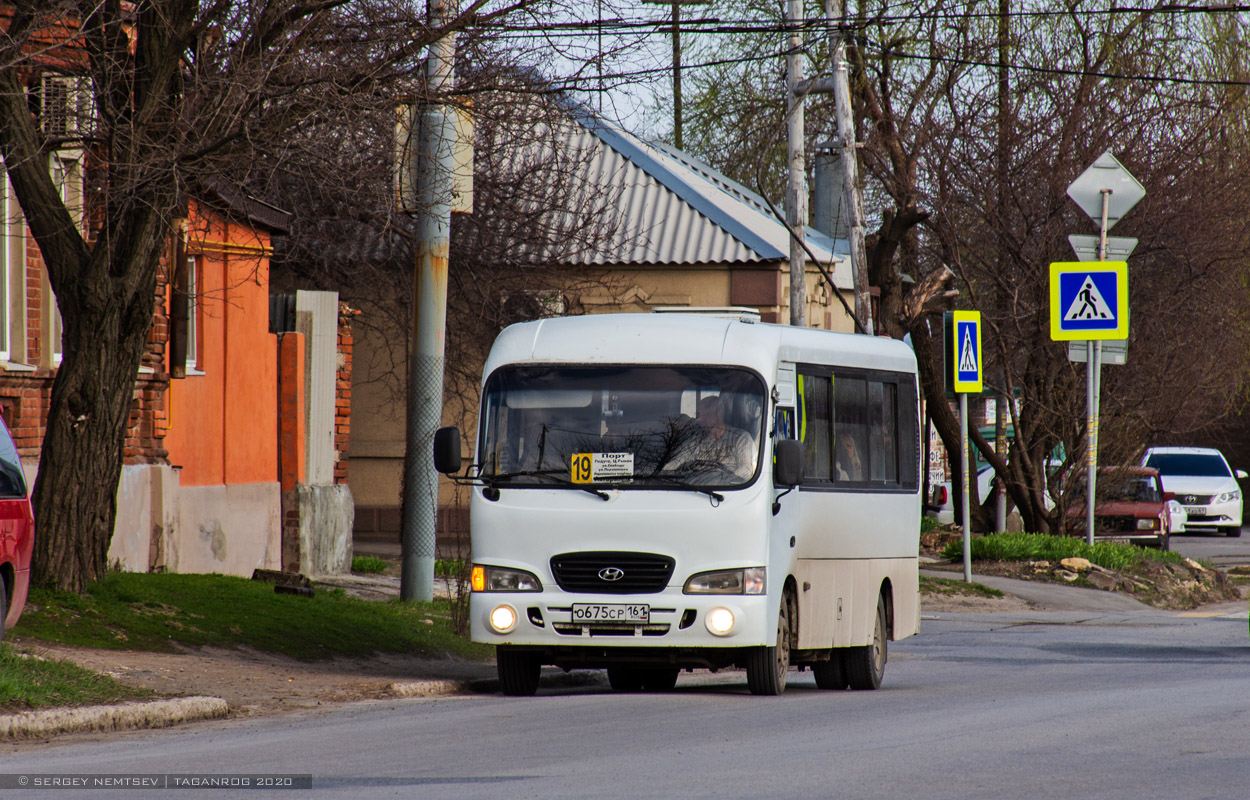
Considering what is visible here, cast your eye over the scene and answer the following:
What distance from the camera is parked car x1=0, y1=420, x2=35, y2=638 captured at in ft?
35.3

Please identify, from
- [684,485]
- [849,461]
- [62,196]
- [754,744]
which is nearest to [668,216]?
[62,196]

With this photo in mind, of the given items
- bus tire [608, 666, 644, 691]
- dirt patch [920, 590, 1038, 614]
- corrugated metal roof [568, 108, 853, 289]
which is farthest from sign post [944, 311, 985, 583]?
bus tire [608, 666, 644, 691]

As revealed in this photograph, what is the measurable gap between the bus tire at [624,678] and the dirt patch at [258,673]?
0.93m

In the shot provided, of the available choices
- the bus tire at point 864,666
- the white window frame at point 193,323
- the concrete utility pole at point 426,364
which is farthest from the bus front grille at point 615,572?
the white window frame at point 193,323

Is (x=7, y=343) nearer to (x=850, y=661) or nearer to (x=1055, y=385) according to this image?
(x=850, y=661)

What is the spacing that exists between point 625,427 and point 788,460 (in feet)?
3.56

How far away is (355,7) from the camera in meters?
14.8

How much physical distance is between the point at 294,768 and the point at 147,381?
10130 millimetres

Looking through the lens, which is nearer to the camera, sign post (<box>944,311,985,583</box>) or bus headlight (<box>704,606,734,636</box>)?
bus headlight (<box>704,606,734,636</box>)

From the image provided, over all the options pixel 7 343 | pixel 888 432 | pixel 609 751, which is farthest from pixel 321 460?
pixel 609 751

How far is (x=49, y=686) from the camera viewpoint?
10.4 metres

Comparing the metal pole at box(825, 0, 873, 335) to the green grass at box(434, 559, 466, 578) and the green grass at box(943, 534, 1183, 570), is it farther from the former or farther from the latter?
the green grass at box(434, 559, 466, 578)

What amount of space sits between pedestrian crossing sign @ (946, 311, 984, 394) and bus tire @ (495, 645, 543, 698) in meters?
10.4

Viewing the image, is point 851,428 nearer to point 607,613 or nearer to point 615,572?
Result: point 615,572
